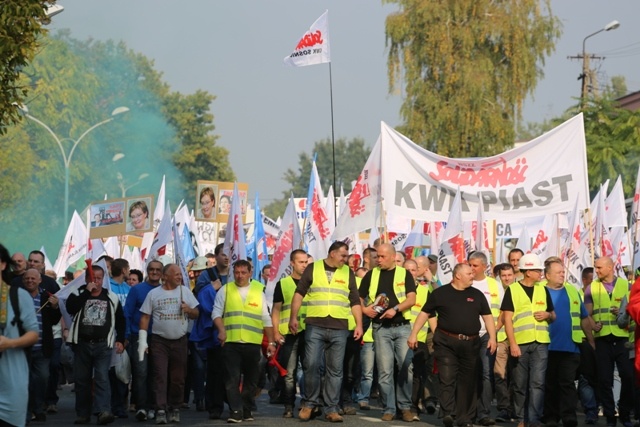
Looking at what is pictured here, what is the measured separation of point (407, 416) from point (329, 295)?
1.61m

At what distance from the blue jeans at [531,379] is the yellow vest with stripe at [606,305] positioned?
1.09 m

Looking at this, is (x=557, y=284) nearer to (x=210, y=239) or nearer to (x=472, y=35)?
(x=210, y=239)

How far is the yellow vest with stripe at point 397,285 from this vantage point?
52.7 ft

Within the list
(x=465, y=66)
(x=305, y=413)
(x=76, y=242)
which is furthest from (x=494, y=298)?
(x=465, y=66)

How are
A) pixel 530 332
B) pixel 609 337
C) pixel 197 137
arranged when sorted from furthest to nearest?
pixel 197 137 → pixel 609 337 → pixel 530 332

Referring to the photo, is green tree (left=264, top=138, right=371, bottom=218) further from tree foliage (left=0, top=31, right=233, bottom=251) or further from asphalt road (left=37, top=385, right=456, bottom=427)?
asphalt road (left=37, top=385, right=456, bottom=427)

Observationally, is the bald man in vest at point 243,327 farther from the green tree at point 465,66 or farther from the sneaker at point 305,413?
the green tree at point 465,66

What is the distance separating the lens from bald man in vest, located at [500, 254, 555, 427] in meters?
15.0

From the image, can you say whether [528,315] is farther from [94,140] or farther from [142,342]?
[94,140]

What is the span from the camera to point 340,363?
51.7 ft

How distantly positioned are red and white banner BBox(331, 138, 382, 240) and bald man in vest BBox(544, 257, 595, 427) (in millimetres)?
5798

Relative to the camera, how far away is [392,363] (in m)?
16.2

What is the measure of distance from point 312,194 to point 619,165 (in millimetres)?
25525

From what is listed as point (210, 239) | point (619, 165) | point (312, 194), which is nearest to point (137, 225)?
point (312, 194)
